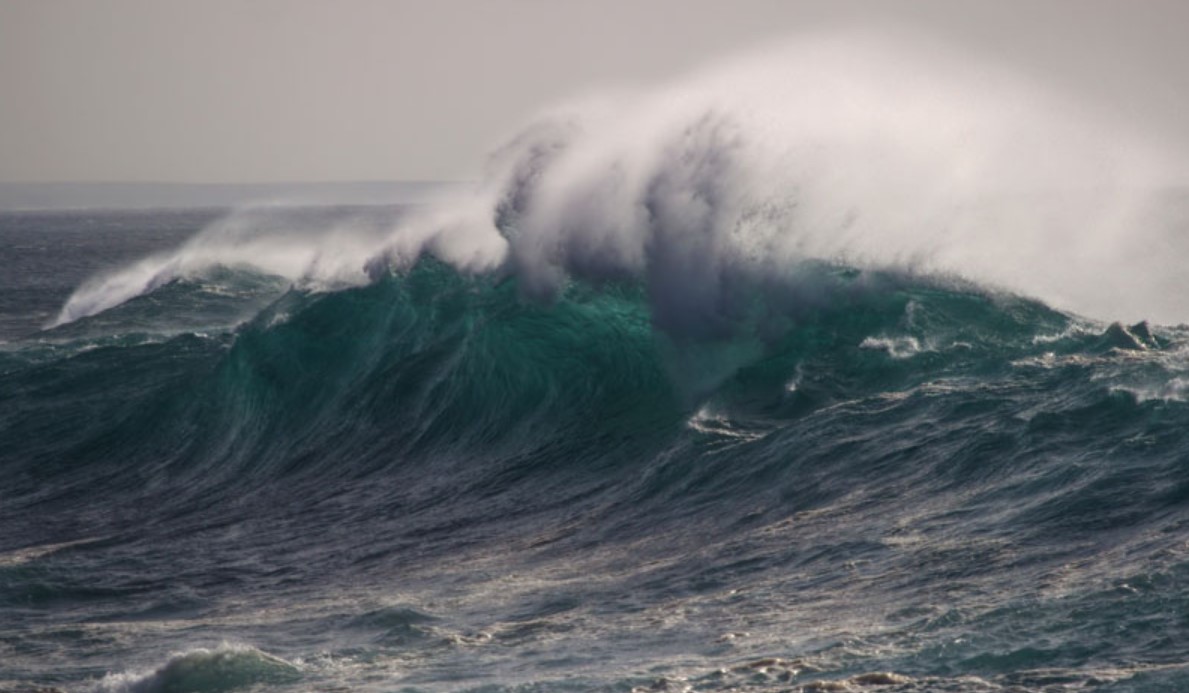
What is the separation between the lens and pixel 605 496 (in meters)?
14.0

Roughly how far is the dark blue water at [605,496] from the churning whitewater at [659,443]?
47 millimetres

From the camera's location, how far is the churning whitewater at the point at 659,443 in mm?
9359

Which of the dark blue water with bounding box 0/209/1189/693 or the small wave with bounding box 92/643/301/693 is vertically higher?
the dark blue water with bounding box 0/209/1189/693

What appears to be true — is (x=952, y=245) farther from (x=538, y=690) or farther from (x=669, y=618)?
(x=538, y=690)

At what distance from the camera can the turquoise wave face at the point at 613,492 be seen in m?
9.21

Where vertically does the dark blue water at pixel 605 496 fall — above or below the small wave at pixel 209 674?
above

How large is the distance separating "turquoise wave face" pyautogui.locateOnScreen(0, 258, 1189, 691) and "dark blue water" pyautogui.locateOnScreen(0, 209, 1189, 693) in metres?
0.04

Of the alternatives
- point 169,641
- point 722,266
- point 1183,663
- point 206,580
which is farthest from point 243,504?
point 1183,663

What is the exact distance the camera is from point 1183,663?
7.79 metres

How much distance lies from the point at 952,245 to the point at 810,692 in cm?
Answer: 1084

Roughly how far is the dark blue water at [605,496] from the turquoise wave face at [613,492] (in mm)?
39

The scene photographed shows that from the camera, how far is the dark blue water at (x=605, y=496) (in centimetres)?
912

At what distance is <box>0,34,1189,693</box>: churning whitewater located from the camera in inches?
368

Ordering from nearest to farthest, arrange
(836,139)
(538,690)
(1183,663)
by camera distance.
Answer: (1183,663), (538,690), (836,139)
